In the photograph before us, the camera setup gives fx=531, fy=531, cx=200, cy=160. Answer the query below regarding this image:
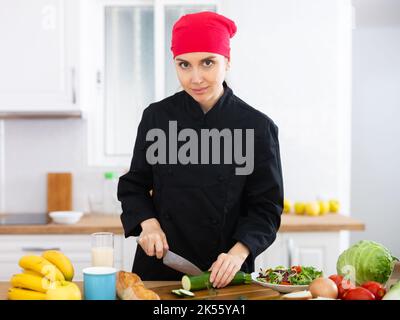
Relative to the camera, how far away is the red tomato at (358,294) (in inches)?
43.6

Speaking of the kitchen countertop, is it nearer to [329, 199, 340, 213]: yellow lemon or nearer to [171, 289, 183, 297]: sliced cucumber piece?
[329, 199, 340, 213]: yellow lemon

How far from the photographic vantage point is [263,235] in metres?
1.48

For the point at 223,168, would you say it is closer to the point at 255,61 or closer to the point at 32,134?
the point at 255,61

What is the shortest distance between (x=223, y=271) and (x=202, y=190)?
347mm

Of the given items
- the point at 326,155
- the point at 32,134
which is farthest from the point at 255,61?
the point at 32,134

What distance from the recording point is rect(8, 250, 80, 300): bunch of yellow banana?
1135 millimetres

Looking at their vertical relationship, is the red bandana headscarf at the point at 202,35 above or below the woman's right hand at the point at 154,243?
above

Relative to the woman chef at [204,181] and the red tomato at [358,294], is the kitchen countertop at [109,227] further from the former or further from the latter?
the red tomato at [358,294]

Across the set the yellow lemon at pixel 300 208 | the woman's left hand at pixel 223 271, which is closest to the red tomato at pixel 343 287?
the woman's left hand at pixel 223 271

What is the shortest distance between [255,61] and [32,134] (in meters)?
1.38

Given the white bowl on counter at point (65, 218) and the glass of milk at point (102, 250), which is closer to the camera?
the glass of milk at point (102, 250)

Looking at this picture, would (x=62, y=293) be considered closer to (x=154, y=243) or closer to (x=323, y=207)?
(x=154, y=243)

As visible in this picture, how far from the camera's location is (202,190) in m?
1.59

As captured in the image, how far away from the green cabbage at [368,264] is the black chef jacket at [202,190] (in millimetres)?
280
